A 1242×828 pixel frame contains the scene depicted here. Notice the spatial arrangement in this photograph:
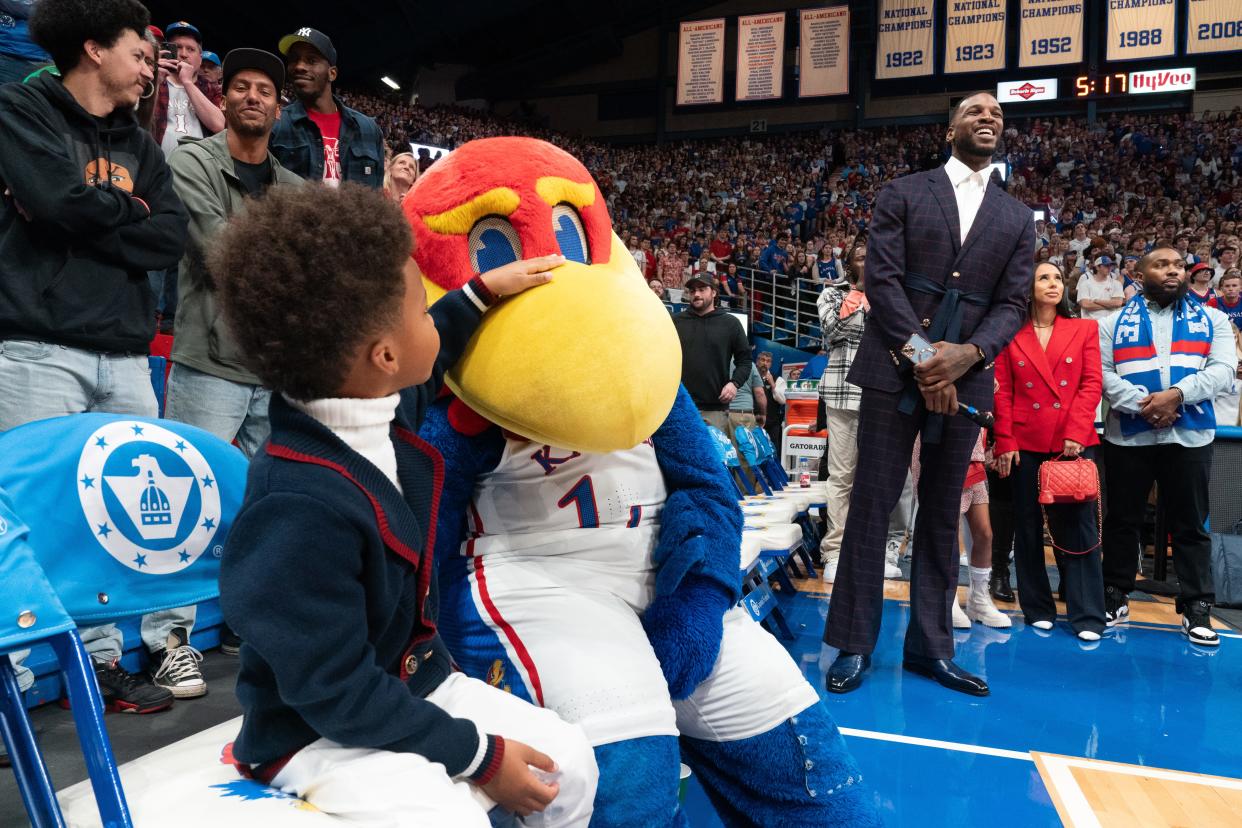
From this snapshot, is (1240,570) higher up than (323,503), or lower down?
lower down

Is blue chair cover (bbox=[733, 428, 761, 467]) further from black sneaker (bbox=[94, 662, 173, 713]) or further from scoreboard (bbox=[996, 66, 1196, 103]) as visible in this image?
scoreboard (bbox=[996, 66, 1196, 103])

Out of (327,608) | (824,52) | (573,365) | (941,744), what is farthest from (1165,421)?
(824,52)

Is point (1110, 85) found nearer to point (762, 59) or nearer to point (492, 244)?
point (762, 59)

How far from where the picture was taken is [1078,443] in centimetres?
424

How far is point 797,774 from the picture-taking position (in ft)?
4.85

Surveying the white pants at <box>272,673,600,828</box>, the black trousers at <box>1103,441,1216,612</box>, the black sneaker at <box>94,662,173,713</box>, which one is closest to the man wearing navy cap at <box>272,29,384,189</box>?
the black sneaker at <box>94,662,173,713</box>

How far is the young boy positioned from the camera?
0.95 m

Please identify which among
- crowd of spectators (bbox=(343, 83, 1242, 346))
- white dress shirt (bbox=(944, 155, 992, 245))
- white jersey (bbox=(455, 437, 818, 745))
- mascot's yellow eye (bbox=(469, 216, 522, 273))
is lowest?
white jersey (bbox=(455, 437, 818, 745))

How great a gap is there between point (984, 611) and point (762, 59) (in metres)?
15.7

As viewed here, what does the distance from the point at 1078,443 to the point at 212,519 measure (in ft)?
13.2

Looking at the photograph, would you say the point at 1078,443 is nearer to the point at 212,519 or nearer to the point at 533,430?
the point at 533,430

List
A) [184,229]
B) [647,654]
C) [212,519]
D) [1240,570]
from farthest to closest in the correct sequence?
[1240,570]
[184,229]
[647,654]
[212,519]

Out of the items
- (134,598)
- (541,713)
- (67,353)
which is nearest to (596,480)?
(541,713)

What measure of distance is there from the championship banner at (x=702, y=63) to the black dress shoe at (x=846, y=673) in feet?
54.4
